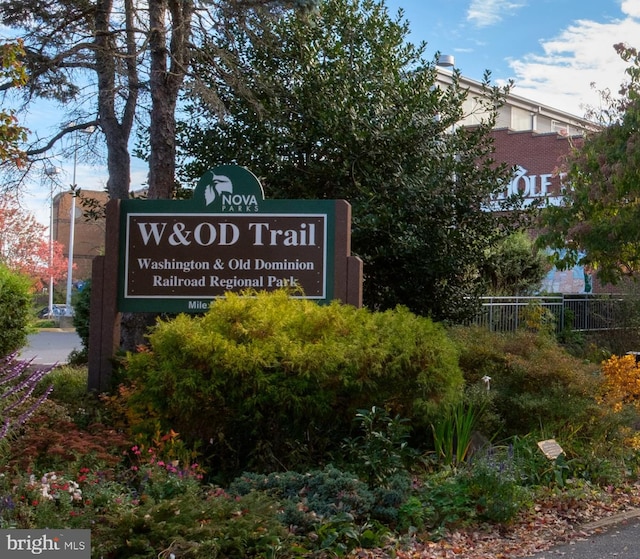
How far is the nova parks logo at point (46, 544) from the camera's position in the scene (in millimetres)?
4273

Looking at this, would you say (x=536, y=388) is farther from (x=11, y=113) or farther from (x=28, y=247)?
(x=28, y=247)

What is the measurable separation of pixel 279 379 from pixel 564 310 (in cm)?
1531

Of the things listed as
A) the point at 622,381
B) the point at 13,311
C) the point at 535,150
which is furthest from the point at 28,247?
the point at 622,381

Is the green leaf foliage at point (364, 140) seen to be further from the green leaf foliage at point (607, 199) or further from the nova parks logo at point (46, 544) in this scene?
the nova parks logo at point (46, 544)

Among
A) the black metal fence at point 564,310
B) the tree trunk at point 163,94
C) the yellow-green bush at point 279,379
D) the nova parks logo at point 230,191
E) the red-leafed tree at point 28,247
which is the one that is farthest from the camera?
the red-leafed tree at point 28,247

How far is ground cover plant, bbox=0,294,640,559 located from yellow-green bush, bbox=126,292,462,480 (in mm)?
19

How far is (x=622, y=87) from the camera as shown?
43.9ft

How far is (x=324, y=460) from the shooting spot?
6.45m

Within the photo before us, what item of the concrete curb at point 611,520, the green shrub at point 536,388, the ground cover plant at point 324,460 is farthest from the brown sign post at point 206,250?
the concrete curb at point 611,520

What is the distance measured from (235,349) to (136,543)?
2.21 meters

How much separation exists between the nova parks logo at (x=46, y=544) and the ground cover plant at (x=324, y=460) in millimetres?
73

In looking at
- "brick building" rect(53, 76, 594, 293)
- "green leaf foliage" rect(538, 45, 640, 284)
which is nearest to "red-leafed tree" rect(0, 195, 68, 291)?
"brick building" rect(53, 76, 594, 293)

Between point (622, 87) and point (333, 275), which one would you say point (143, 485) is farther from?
point (622, 87)

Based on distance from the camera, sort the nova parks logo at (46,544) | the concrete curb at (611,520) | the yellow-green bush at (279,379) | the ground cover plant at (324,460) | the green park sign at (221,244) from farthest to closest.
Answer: the green park sign at (221,244) → the yellow-green bush at (279,379) → the concrete curb at (611,520) → the ground cover plant at (324,460) → the nova parks logo at (46,544)
